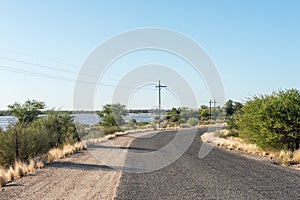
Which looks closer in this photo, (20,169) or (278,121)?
(20,169)

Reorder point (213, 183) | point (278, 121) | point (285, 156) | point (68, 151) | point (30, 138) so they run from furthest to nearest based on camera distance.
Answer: point (68, 151), point (278, 121), point (30, 138), point (285, 156), point (213, 183)

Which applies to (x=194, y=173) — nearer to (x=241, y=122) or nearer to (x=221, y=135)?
(x=241, y=122)

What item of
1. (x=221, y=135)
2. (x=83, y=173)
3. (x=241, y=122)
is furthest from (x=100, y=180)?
(x=221, y=135)

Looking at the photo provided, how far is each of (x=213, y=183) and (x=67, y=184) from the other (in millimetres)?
4826

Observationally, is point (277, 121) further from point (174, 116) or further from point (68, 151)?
point (174, 116)

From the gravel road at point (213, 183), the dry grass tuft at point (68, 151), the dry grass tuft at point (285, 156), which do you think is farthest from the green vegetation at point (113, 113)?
the gravel road at point (213, 183)

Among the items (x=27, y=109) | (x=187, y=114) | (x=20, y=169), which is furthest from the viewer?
(x=187, y=114)

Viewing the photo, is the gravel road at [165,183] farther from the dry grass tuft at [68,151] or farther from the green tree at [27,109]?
the green tree at [27,109]

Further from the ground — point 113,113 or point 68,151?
point 113,113

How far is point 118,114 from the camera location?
6338 cm

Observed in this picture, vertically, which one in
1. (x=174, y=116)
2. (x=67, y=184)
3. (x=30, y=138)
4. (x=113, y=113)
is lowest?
(x=67, y=184)

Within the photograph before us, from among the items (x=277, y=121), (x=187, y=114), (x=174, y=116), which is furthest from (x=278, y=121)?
(x=187, y=114)

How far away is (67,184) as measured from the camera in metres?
11.4

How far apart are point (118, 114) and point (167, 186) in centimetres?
5301
